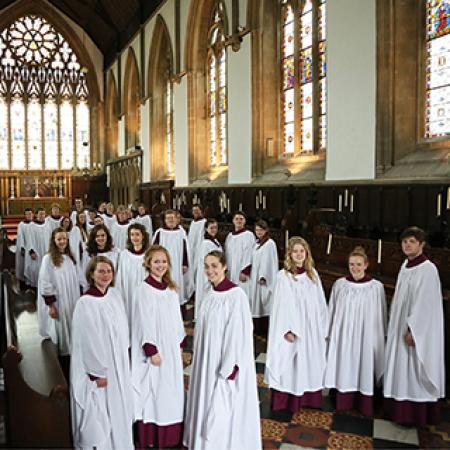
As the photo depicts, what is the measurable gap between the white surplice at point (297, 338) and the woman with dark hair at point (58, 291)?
7.86 feet

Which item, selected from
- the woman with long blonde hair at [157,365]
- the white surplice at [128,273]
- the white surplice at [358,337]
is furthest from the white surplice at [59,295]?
the white surplice at [358,337]

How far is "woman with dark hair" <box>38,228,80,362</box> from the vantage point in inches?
232

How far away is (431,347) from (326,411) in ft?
3.82

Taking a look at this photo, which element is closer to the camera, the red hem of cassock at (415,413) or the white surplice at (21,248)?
the red hem of cassock at (415,413)

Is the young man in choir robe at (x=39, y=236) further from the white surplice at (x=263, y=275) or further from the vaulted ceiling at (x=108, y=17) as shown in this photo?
the vaulted ceiling at (x=108, y=17)

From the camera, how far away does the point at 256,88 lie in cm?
1288

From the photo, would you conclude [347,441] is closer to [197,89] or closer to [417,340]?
[417,340]

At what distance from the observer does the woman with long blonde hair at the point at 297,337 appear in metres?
5.09

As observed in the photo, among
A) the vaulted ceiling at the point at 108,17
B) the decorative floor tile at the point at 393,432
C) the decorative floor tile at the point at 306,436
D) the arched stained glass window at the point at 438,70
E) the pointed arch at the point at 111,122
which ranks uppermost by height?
the vaulted ceiling at the point at 108,17

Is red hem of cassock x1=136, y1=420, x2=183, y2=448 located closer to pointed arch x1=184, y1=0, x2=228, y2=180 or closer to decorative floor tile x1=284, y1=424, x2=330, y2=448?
decorative floor tile x1=284, y1=424, x2=330, y2=448

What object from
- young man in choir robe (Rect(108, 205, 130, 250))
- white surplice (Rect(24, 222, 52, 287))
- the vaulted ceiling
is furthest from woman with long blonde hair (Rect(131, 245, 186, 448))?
the vaulted ceiling

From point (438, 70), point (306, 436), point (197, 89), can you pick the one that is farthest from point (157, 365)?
point (197, 89)

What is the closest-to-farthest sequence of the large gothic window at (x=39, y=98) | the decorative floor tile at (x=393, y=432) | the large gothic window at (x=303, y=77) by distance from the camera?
the decorative floor tile at (x=393, y=432) < the large gothic window at (x=303, y=77) < the large gothic window at (x=39, y=98)

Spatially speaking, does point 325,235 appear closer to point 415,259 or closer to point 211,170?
point 415,259
